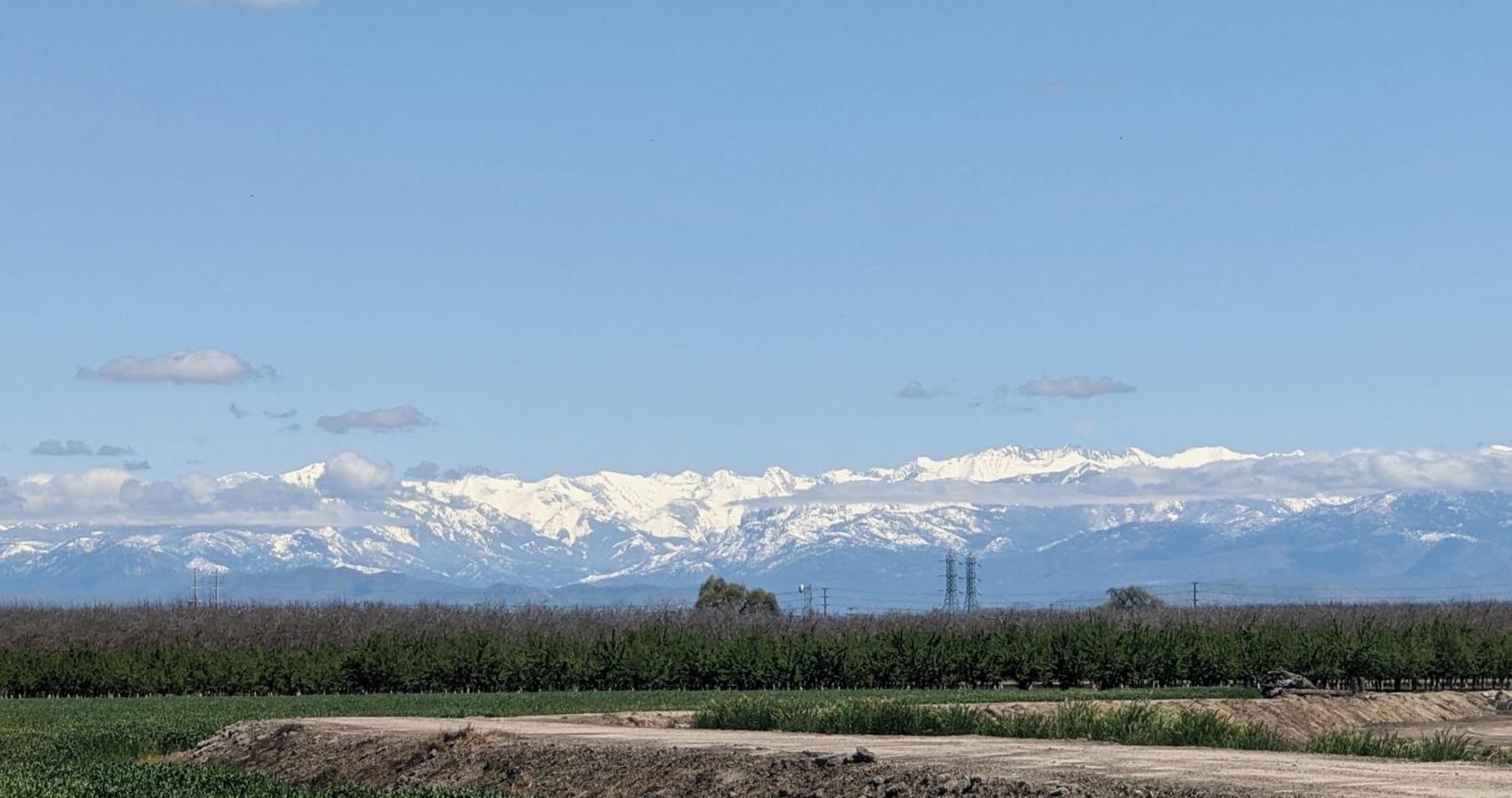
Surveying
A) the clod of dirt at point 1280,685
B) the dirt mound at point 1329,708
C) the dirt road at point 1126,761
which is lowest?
the dirt mound at point 1329,708

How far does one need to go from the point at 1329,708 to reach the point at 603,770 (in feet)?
109

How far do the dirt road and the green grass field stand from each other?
14.0 feet

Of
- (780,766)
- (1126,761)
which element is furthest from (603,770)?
(1126,761)

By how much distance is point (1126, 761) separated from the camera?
2556cm

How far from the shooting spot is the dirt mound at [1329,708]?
5125 centimetres

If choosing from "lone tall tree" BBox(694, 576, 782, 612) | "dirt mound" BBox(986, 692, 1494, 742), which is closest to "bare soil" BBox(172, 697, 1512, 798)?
"dirt mound" BBox(986, 692, 1494, 742)

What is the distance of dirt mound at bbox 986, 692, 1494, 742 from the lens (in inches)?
2018

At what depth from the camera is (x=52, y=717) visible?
5062cm

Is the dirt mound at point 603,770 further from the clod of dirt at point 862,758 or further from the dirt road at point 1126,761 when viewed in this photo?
the dirt road at point 1126,761

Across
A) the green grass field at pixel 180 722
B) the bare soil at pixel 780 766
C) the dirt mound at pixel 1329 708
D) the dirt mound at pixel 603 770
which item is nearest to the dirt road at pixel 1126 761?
the bare soil at pixel 780 766

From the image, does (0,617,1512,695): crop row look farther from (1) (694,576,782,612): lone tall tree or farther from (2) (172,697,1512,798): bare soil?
(1) (694,576,782,612): lone tall tree

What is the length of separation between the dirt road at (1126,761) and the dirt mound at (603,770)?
42 centimetres

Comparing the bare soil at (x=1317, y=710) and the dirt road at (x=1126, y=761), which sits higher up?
the dirt road at (x=1126, y=761)

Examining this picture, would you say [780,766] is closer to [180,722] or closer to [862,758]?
[862,758]
